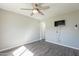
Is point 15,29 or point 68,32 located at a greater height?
point 15,29

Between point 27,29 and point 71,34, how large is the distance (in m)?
3.17

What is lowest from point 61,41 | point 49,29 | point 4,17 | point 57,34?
point 61,41

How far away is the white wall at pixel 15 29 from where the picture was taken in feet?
12.1

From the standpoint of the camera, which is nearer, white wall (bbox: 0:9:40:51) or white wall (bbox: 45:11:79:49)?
white wall (bbox: 0:9:40:51)

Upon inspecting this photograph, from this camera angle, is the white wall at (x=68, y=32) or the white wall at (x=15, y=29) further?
the white wall at (x=68, y=32)

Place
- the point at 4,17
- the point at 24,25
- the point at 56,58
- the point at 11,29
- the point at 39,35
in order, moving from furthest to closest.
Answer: the point at 39,35, the point at 24,25, the point at 11,29, the point at 4,17, the point at 56,58

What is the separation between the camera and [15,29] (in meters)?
4.37

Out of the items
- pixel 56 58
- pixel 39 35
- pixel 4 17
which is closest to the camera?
pixel 56 58

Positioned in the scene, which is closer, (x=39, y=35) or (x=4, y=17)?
(x=4, y=17)

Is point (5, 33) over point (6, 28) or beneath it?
beneath

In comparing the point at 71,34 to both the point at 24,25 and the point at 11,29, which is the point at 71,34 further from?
the point at 11,29

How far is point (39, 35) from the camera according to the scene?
6750 millimetres

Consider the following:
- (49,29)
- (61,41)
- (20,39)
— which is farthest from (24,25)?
(61,41)

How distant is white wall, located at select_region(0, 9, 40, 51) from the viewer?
3695 mm
